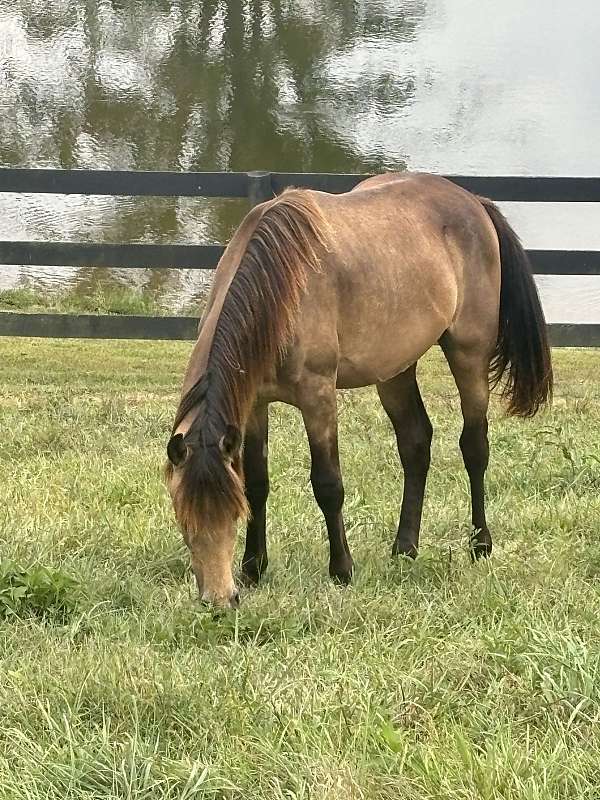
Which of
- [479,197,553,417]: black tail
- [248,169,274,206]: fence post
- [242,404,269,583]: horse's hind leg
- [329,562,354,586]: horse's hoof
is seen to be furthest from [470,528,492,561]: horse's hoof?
[248,169,274,206]: fence post

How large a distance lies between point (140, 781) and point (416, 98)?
703 inches

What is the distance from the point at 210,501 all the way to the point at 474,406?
5.64 ft

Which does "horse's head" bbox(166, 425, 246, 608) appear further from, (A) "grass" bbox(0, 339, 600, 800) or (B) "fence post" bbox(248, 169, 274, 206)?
(B) "fence post" bbox(248, 169, 274, 206)

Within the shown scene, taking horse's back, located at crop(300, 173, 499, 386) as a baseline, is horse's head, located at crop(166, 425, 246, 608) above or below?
below

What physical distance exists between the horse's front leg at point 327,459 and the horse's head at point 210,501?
0.57 meters

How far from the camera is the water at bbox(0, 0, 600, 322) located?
46.3 ft

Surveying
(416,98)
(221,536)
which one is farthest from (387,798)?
(416,98)

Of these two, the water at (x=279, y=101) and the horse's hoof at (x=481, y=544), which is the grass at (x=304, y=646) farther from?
the water at (x=279, y=101)

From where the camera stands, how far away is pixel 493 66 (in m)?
20.0

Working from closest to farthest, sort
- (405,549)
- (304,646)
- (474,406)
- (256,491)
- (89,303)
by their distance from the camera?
(304,646)
(256,491)
(405,549)
(474,406)
(89,303)

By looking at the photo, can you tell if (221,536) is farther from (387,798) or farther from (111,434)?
(111,434)

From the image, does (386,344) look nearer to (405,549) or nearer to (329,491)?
(329,491)

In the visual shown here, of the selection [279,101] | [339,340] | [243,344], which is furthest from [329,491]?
[279,101]

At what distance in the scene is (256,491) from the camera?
370 centimetres
